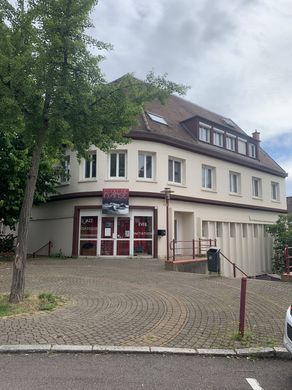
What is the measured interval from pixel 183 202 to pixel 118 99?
1323cm

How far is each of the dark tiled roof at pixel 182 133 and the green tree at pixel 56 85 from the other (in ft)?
27.9

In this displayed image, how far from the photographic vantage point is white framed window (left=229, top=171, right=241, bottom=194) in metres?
25.9

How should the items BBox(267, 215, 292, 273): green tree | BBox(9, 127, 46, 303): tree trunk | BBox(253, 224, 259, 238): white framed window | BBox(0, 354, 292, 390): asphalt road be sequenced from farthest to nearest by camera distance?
1. BBox(253, 224, 259, 238): white framed window
2. BBox(267, 215, 292, 273): green tree
3. BBox(9, 127, 46, 303): tree trunk
4. BBox(0, 354, 292, 390): asphalt road

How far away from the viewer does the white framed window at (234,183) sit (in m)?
25.9

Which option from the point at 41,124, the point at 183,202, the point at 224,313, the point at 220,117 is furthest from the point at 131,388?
the point at 220,117

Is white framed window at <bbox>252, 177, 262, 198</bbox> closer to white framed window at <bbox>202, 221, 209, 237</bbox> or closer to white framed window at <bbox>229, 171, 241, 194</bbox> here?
white framed window at <bbox>229, 171, 241, 194</bbox>

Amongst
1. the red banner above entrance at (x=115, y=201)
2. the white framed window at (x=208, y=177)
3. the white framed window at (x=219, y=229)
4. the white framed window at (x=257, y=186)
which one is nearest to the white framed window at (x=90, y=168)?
the red banner above entrance at (x=115, y=201)

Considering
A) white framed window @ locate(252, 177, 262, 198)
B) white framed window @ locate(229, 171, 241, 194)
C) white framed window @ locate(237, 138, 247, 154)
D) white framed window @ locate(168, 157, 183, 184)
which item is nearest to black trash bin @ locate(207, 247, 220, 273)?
white framed window @ locate(168, 157, 183, 184)

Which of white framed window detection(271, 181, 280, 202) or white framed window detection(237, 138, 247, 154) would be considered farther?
white framed window detection(271, 181, 280, 202)

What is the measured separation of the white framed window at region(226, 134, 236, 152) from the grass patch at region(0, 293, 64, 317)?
20.6 metres

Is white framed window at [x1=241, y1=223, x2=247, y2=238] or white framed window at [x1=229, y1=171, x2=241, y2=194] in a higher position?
white framed window at [x1=229, y1=171, x2=241, y2=194]

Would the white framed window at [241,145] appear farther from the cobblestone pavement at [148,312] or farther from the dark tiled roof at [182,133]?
the cobblestone pavement at [148,312]

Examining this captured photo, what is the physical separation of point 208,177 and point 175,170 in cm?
339

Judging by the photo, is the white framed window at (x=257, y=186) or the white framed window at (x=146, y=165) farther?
the white framed window at (x=257, y=186)
